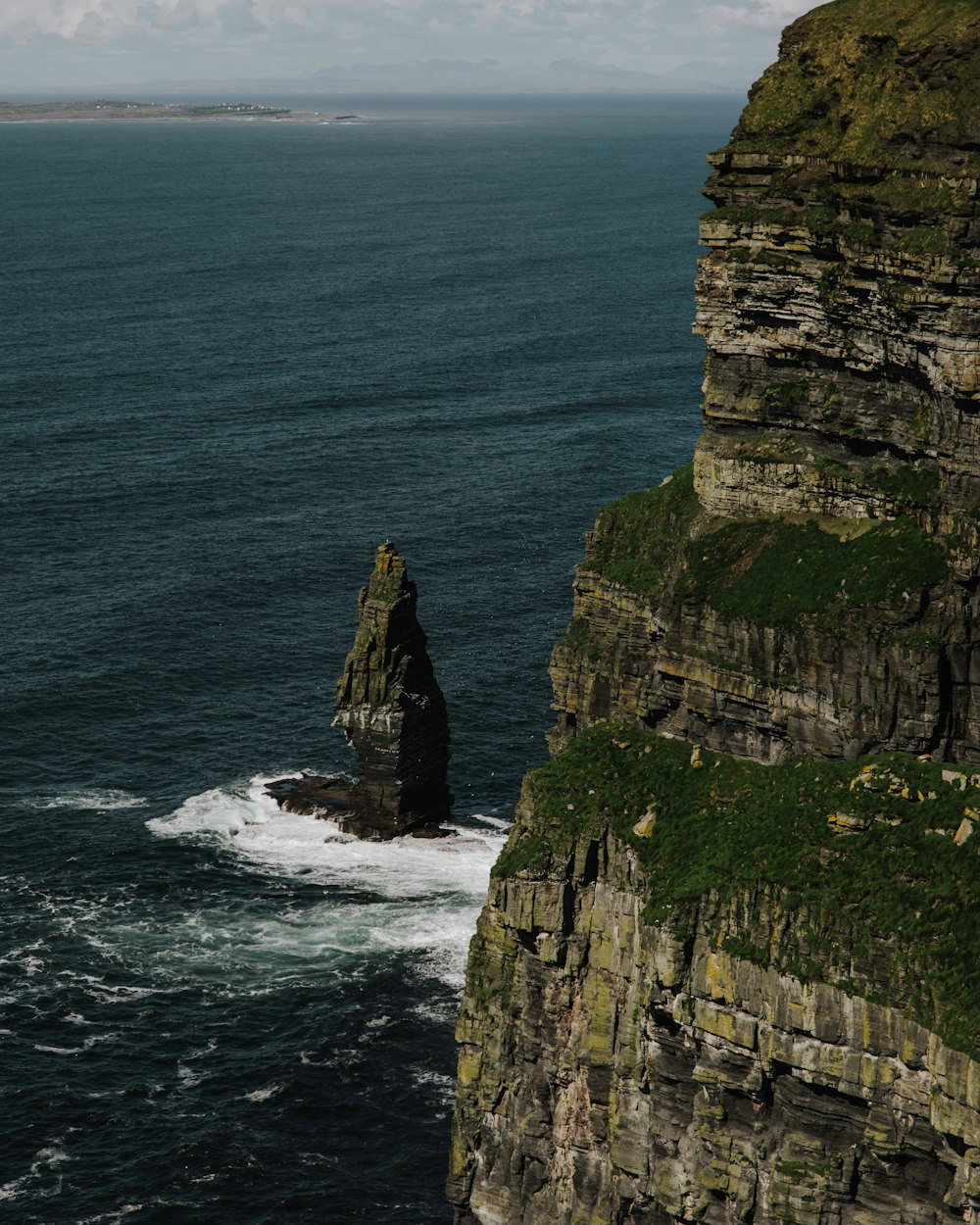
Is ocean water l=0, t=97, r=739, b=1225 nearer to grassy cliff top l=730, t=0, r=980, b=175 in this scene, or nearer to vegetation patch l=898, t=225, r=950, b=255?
vegetation patch l=898, t=225, r=950, b=255

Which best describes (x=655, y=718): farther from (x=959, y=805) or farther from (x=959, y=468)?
(x=959, y=805)

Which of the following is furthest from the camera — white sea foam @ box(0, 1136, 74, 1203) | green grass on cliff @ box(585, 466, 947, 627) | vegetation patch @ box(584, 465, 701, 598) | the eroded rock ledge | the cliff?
vegetation patch @ box(584, 465, 701, 598)

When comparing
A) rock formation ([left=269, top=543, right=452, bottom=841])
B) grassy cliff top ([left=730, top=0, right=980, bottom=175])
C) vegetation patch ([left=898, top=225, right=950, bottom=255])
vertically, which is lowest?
rock formation ([left=269, top=543, right=452, bottom=841])

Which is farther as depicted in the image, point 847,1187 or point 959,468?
point 959,468

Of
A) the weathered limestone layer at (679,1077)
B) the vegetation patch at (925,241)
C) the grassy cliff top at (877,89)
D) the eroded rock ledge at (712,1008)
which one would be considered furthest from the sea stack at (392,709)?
the weathered limestone layer at (679,1077)

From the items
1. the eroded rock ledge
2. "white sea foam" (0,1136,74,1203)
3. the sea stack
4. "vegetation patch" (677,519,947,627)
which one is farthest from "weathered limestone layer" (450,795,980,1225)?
the sea stack

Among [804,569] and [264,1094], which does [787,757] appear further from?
[264,1094]

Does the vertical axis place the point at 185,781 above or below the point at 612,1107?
below

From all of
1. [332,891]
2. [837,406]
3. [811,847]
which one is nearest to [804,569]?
[837,406]

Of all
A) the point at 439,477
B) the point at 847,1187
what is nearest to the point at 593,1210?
the point at 847,1187
